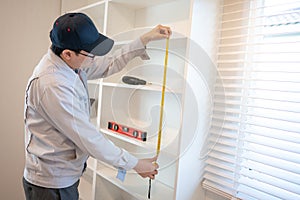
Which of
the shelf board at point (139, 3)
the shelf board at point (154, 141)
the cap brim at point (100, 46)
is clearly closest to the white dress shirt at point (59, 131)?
the cap brim at point (100, 46)

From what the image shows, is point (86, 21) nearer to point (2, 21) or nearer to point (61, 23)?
point (61, 23)

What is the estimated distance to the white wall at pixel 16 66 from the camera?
198 centimetres

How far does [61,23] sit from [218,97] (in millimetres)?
788

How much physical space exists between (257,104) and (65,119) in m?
0.81

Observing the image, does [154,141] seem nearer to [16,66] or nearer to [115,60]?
[115,60]

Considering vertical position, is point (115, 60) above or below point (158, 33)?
below

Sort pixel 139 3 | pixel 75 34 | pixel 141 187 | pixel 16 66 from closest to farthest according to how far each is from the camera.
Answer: pixel 75 34 → pixel 141 187 → pixel 139 3 → pixel 16 66

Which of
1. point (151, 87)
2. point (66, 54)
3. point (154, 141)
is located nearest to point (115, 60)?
point (151, 87)

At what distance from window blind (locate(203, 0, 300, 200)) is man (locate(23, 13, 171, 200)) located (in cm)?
34

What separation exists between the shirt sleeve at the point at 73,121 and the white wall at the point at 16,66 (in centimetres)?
128

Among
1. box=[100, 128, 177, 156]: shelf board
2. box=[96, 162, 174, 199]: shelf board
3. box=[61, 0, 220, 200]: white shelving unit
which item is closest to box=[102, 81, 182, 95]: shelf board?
box=[61, 0, 220, 200]: white shelving unit

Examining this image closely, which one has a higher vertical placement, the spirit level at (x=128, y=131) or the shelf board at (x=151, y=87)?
the shelf board at (x=151, y=87)

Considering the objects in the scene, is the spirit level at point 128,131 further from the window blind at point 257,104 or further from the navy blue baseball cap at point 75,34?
the navy blue baseball cap at point 75,34

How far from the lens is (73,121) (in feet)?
3.00
